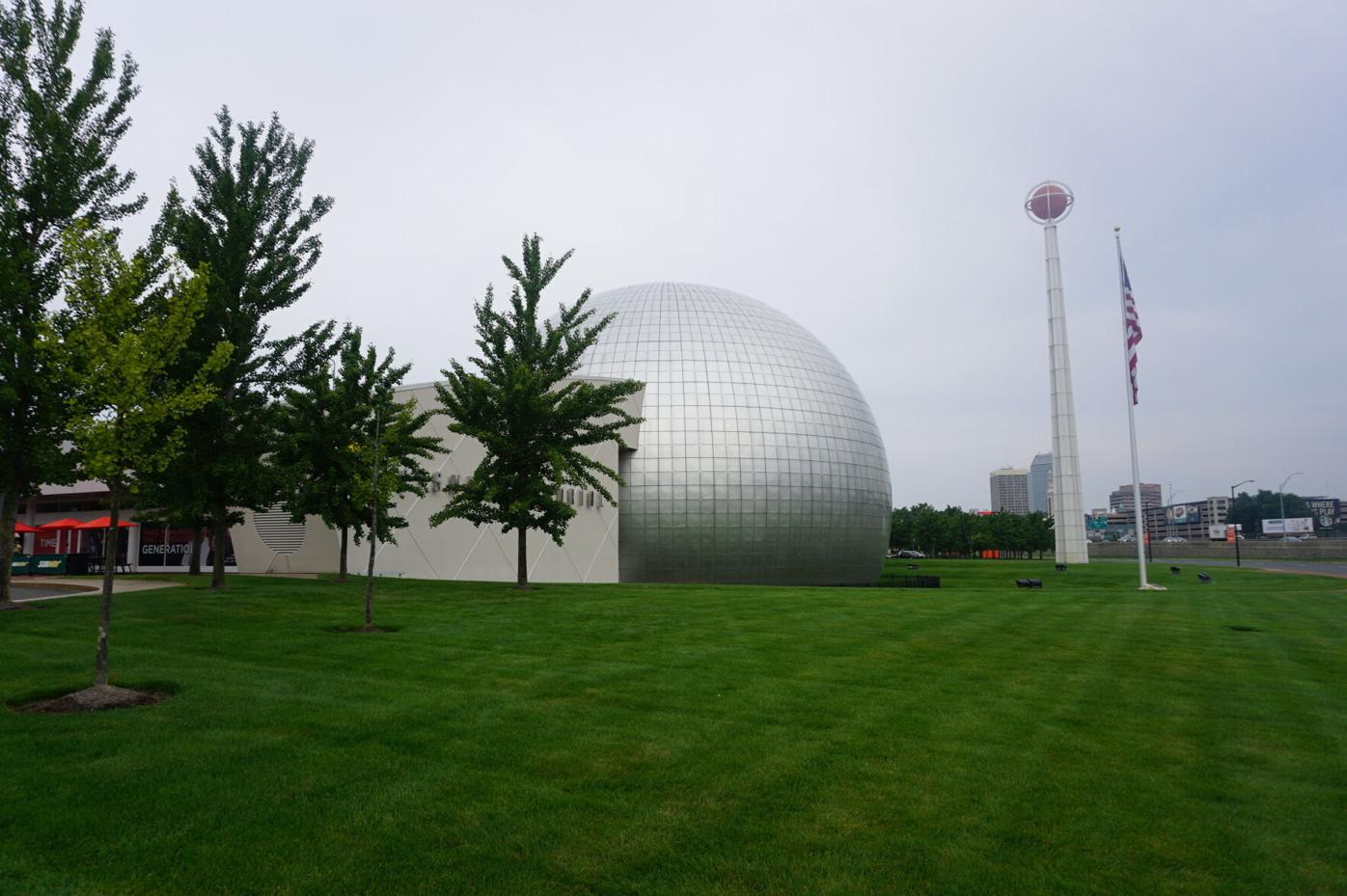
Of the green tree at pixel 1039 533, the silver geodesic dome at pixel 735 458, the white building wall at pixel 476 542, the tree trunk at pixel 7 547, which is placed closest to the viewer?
the tree trunk at pixel 7 547

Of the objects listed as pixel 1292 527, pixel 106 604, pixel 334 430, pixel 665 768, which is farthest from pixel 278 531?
pixel 1292 527

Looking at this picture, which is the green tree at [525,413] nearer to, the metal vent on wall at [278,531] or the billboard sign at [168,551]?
the metal vent on wall at [278,531]

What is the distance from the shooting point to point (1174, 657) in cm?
1512

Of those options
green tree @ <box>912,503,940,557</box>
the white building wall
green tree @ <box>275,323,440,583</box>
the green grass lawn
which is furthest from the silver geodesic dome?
green tree @ <box>912,503,940,557</box>

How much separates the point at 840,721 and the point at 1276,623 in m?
19.2

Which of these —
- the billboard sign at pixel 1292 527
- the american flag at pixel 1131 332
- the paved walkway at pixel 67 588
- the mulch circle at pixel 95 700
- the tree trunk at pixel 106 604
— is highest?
the american flag at pixel 1131 332

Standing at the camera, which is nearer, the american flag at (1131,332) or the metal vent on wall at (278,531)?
the american flag at (1131,332)

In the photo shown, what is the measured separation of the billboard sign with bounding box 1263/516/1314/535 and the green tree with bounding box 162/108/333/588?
476 feet

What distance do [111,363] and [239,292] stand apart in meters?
14.6

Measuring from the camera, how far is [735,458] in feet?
124

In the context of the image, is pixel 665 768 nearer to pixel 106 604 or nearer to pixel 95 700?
pixel 95 700

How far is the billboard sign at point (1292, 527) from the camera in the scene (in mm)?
124625

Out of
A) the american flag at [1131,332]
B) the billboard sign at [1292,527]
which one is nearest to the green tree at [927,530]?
the billboard sign at [1292,527]

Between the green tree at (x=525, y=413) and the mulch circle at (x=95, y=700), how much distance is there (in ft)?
43.7
